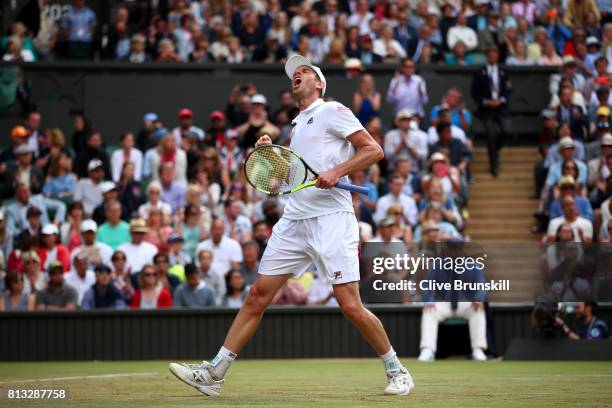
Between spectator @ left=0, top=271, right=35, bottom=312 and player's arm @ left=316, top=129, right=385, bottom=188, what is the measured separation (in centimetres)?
839

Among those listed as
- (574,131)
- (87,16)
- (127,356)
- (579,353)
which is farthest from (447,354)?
(87,16)

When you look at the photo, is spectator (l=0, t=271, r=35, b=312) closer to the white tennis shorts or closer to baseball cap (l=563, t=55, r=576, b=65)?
the white tennis shorts

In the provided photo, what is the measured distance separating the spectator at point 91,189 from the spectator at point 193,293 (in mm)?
3210

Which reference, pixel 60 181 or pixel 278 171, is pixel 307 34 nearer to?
pixel 60 181

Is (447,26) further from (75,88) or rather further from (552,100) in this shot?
(75,88)

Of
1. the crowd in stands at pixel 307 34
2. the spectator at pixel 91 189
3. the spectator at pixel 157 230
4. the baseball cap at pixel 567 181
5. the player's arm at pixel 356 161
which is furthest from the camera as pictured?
the crowd in stands at pixel 307 34

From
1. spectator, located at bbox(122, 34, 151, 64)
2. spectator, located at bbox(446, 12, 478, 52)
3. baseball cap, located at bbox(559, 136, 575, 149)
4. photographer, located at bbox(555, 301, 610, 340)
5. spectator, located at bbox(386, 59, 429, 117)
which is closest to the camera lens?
photographer, located at bbox(555, 301, 610, 340)

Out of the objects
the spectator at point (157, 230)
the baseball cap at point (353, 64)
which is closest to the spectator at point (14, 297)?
the spectator at point (157, 230)

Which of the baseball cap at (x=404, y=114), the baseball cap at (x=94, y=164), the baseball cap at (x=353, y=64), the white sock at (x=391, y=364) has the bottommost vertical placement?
the white sock at (x=391, y=364)

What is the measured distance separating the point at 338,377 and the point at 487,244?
3021mm

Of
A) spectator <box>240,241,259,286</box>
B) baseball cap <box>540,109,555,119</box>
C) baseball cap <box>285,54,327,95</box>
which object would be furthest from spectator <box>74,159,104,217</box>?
baseball cap <box>285,54,327,95</box>

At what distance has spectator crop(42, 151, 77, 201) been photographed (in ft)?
63.7

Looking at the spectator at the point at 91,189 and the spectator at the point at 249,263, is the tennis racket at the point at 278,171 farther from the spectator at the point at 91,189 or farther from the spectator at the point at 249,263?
the spectator at the point at 91,189

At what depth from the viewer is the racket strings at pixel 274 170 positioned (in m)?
9.27
